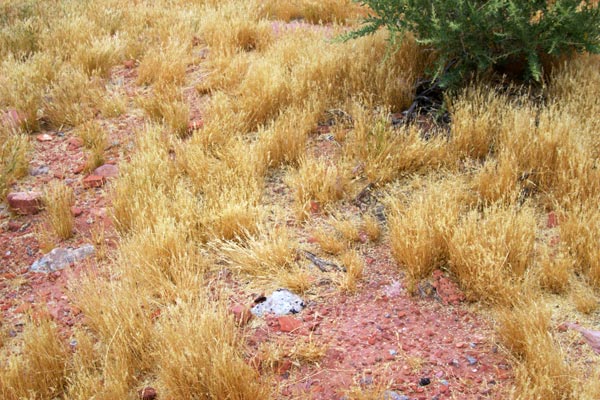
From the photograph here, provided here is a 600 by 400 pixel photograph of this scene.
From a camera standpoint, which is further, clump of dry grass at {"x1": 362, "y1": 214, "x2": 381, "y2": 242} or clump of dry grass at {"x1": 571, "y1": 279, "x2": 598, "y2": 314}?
clump of dry grass at {"x1": 362, "y1": 214, "x2": 381, "y2": 242}

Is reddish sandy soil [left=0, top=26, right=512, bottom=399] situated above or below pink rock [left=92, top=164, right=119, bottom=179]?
below

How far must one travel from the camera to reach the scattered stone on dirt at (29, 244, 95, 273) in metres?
4.16

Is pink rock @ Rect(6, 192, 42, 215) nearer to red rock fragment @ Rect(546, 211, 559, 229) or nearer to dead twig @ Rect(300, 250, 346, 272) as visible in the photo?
dead twig @ Rect(300, 250, 346, 272)

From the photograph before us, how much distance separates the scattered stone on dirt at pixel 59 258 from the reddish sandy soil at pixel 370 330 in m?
0.06

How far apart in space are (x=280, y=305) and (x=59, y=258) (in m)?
1.69

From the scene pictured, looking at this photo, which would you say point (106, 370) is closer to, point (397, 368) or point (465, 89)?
point (397, 368)

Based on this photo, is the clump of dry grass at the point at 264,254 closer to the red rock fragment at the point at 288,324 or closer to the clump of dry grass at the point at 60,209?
the red rock fragment at the point at 288,324

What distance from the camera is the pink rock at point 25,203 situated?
4.75 m

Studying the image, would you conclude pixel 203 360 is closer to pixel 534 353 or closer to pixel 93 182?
pixel 534 353

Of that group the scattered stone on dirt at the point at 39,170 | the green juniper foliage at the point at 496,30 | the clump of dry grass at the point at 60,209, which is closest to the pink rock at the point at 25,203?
the clump of dry grass at the point at 60,209

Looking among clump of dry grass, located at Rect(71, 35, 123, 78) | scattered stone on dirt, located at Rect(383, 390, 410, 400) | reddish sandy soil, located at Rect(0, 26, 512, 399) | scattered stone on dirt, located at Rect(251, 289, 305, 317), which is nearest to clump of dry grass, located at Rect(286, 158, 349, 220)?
Result: reddish sandy soil, located at Rect(0, 26, 512, 399)

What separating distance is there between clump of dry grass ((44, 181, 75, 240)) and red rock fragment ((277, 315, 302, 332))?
75.0 inches

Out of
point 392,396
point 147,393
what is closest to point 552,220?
point 392,396

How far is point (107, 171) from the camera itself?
16.9 ft
